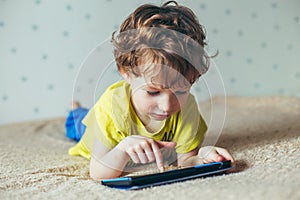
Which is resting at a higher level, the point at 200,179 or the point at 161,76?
the point at 161,76

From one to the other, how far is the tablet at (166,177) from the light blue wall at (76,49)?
79 cm

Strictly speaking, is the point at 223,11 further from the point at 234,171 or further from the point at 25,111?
the point at 234,171

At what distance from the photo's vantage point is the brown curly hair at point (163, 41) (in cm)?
74

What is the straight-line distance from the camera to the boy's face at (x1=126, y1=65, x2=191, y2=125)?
73 cm

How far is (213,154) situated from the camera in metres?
0.81

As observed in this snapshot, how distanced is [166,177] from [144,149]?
0.07 m

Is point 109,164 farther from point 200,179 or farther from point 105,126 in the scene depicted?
point 200,179

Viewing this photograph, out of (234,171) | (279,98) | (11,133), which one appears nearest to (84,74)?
(234,171)

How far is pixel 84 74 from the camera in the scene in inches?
33.1

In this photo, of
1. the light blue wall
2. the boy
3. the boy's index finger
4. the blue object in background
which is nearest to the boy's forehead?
the boy

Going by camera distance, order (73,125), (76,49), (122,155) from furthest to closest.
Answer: (76,49) → (73,125) → (122,155)

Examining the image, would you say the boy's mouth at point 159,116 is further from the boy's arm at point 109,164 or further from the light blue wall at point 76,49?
the light blue wall at point 76,49

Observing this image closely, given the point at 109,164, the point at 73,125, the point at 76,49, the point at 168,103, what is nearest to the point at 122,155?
the point at 109,164

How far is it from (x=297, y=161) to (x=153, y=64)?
290mm
